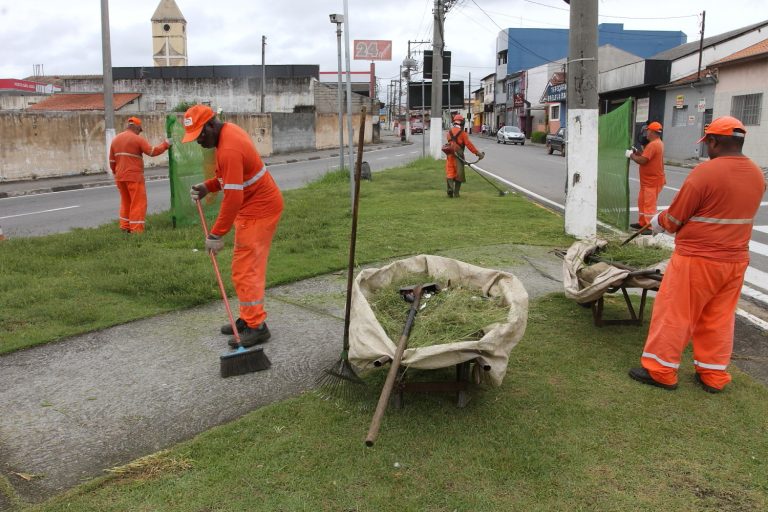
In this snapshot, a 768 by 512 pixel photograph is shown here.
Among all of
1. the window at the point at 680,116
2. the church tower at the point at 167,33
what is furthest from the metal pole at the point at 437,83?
the church tower at the point at 167,33

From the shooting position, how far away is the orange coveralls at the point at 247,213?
4473mm

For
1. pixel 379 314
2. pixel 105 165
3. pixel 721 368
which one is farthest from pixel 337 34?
pixel 105 165

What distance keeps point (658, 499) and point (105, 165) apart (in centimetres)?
2354

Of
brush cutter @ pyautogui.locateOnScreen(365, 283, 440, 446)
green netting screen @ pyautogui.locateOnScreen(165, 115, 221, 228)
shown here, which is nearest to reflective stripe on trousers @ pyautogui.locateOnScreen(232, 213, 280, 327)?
brush cutter @ pyautogui.locateOnScreen(365, 283, 440, 446)

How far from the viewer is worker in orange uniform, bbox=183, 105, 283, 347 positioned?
447 centimetres

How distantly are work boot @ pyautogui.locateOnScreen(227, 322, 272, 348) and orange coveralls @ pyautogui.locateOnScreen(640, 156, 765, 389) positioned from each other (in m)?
2.72

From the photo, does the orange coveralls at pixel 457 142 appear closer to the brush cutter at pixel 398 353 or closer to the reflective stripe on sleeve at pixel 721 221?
the brush cutter at pixel 398 353

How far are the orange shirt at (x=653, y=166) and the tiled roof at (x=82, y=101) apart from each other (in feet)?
130

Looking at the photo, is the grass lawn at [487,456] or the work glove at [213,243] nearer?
the grass lawn at [487,456]

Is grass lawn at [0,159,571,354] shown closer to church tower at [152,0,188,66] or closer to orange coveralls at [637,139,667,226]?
orange coveralls at [637,139,667,226]

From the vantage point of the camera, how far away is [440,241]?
850 cm

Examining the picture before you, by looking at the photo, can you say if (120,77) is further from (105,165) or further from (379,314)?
(379,314)

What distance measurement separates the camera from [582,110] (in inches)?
315

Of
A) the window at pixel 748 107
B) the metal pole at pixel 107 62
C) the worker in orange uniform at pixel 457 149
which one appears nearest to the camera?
the worker in orange uniform at pixel 457 149
